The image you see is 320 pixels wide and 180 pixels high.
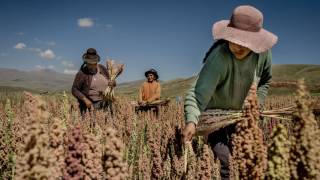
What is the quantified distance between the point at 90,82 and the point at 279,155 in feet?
27.8

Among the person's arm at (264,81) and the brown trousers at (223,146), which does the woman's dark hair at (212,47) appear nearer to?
the person's arm at (264,81)

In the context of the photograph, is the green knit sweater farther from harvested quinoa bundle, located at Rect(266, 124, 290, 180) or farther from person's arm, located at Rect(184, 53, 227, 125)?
harvested quinoa bundle, located at Rect(266, 124, 290, 180)

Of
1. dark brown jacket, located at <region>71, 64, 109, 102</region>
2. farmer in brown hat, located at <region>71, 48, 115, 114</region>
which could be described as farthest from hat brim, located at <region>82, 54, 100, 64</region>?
dark brown jacket, located at <region>71, 64, 109, 102</region>

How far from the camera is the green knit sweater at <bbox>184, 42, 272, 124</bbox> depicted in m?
3.33

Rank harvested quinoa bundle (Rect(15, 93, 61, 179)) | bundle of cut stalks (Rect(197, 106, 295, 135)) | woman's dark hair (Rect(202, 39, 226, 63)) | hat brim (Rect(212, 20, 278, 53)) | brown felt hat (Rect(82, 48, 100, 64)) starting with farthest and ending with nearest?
brown felt hat (Rect(82, 48, 100, 64)) < woman's dark hair (Rect(202, 39, 226, 63)) < hat brim (Rect(212, 20, 278, 53)) < bundle of cut stalks (Rect(197, 106, 295, 135)) < harvested quinoa bundle (Rect(15, 93, 61, 179))

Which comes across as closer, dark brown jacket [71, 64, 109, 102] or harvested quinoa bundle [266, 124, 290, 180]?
harvested quinoa bundle [266, 124, 290, 180]

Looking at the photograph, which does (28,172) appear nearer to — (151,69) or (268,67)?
(268,67)

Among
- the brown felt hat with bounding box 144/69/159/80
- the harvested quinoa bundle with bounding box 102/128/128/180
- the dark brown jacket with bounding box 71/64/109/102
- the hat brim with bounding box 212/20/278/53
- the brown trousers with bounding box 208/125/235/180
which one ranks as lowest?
the brown trousers with bounding box 208/125/235/180

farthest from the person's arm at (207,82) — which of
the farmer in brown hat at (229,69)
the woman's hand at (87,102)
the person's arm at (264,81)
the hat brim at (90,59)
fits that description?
the hat brim at (90,59)

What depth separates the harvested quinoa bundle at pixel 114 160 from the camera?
111cm

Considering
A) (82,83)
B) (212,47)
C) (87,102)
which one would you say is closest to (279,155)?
(212,47)

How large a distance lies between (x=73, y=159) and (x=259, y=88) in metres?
2.80

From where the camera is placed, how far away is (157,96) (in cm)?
1352

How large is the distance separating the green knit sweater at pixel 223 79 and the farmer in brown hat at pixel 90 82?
19.9 ft
